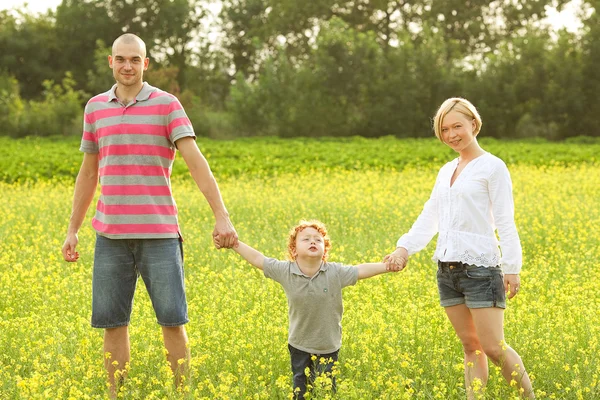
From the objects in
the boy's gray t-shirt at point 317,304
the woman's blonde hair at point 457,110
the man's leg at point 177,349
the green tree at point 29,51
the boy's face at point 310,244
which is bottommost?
the man's leg at point 177,349

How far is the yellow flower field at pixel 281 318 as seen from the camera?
187 inches

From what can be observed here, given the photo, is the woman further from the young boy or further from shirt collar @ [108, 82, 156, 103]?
shirt collar @ [108, 82, 156, 103]

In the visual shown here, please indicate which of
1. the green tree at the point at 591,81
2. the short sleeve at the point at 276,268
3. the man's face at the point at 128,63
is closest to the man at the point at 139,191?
the man's face at the point at 128,63

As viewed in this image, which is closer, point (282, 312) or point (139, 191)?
point (139, 191)

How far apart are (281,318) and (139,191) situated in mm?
2149

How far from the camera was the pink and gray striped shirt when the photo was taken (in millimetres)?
4316

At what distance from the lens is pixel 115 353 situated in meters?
Answer: 4.70

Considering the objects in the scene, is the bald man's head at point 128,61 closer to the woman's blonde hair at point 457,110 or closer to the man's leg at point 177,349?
the man's leg at point 177,349

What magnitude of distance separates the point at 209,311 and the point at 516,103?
36792mm

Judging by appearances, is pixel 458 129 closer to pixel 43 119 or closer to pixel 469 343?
pixel 469 343

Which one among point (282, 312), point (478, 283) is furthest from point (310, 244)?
point (282, 312)

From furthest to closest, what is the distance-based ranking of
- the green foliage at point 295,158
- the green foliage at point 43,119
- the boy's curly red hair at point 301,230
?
the green foliage at point 43,119, the green foliage at point 295,158, the boy's curly red hair at point 301,230

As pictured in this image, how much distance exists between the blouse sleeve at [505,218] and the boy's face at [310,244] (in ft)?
3.18

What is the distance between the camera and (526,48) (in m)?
42.2
